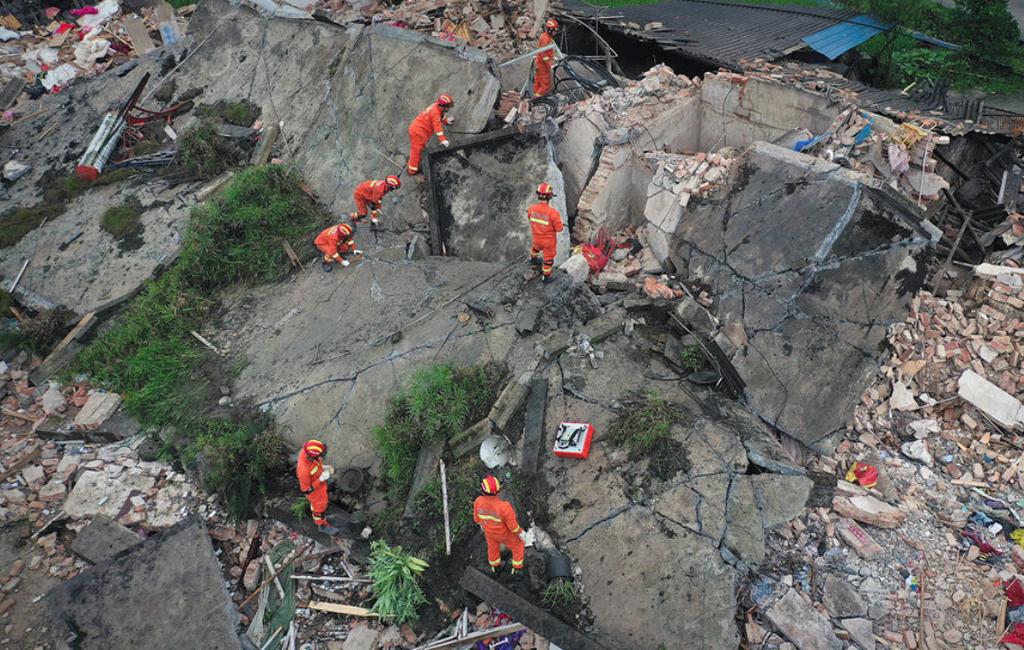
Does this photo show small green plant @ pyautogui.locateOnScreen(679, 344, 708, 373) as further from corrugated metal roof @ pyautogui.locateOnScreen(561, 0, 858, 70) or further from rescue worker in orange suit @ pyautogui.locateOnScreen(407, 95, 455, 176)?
corrugated metal roof @ pyautogui.locateOnScreen(561, 0, 858, 70)

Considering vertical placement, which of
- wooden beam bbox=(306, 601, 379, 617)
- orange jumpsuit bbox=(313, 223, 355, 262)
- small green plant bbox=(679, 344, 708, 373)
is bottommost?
wooden beam bbox=(306, 601, 379, 617)

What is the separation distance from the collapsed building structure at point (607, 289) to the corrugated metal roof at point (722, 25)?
2.56 meters

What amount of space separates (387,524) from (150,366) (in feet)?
12.7

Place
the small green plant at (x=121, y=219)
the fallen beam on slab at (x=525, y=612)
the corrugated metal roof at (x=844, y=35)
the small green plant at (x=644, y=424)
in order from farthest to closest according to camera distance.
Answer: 1. the corrugated metal roof at (x=844, y=35)
2. the small green plant at (x=121, y=219)
3. the small green plant at (x=644, y=424)
4. the fallen beam on slab at (x=525, y=612)

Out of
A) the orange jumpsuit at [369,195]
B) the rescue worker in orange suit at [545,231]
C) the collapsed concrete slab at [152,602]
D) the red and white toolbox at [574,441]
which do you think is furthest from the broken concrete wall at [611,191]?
the collapsed concrete slab at [152,602]

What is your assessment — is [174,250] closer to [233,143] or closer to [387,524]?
[233,143]

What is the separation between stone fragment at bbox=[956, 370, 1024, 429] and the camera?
20.3ft

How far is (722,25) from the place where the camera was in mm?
12586

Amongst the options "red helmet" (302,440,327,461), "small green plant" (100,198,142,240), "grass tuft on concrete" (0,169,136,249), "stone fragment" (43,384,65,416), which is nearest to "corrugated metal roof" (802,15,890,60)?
"red helmet" (302,440,327,461)

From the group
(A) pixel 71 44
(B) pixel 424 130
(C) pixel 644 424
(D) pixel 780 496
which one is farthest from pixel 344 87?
(A) pixel 71 44

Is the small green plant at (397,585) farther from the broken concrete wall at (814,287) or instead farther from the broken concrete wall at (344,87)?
the broken concrete wall at (344,87)

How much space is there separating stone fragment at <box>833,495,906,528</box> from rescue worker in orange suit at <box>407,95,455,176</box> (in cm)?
597

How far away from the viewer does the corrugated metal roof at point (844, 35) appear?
11492mm

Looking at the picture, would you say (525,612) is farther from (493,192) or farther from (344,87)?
(344,87)
